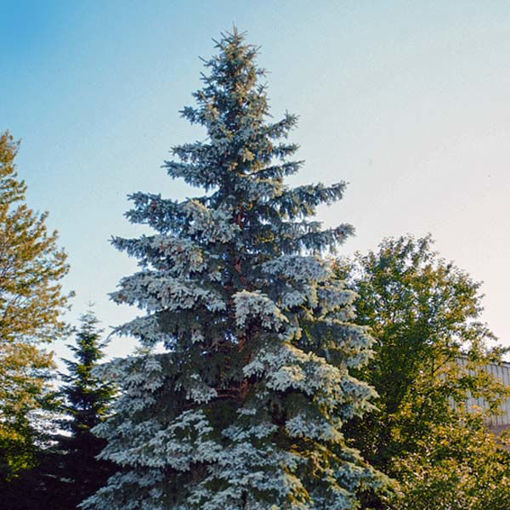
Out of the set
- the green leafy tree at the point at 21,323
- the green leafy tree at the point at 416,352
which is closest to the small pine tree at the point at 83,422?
the green leafy tree at the point at 21,323

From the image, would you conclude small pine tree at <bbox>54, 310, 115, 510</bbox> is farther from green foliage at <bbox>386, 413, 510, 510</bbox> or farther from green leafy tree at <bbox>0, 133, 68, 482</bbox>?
green foliage at <bbox>386, 413, 510, 510</bbox>

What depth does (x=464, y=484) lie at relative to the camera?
1205 cm

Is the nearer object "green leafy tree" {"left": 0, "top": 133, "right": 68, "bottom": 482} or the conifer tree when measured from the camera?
the conifer tree

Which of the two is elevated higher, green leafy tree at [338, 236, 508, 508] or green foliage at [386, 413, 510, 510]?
green leafy tree at [338, 236, 508, 508]

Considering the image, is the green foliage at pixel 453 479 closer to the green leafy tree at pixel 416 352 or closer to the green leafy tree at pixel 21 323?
the green leafy tree at pixel 416 352

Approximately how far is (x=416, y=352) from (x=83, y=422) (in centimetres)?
1331

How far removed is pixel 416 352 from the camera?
19203 mm

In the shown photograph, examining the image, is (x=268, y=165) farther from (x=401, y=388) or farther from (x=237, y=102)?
(x=401, y=388)

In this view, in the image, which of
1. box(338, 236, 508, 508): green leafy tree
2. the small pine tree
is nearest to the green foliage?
box(338, 236, 508, 508): green leafy tree

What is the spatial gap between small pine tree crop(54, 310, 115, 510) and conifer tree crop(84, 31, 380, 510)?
5.35 meters

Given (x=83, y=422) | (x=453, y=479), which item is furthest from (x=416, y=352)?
(x=83, y=422)

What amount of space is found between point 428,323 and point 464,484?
8720mm

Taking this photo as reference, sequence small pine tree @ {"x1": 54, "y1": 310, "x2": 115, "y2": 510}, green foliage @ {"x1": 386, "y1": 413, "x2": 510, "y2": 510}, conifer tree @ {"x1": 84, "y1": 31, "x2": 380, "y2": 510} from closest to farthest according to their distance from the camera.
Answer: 1. conifer tree @ {"x1": 84, "y1": 31, "x2": 380, "y2": 510}
2. green foliage @ {"x1": 386, "y1": 413, "x2": 510, "y2": 510}
3. small pine tree @ {"x1": 54, "y1": 310, "x2": 115, "y2": 510}

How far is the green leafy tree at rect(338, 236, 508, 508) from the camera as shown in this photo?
18141 mm
